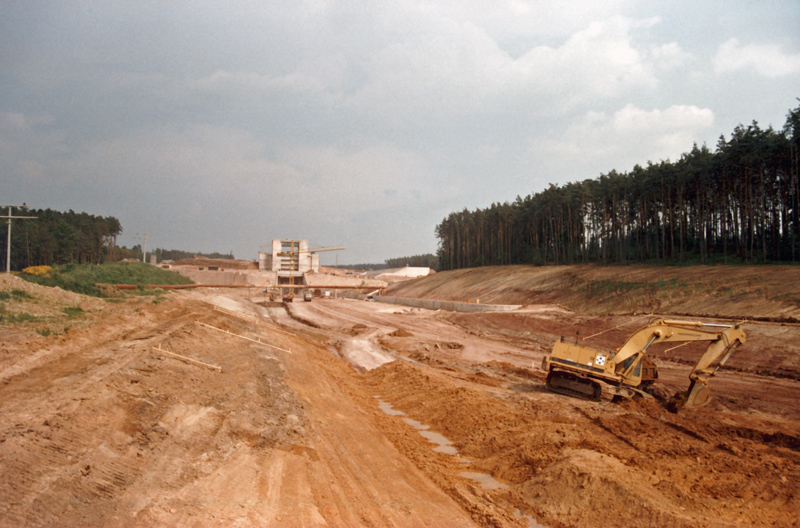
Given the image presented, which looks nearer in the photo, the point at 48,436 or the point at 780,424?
the point at 48,436

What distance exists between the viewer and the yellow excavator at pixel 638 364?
43.7 feet

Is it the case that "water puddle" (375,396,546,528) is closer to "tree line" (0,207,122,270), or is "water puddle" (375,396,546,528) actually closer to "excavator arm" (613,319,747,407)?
"excavator arm" (613,319,747,407)

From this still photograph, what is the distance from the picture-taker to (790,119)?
39.4m

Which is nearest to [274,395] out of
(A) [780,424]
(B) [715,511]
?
(B) [715,511]

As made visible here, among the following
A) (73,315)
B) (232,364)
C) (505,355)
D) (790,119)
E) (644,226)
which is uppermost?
(790,119)

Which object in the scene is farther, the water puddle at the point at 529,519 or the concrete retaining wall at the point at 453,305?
the concrete retaining wall at the point at 453,305

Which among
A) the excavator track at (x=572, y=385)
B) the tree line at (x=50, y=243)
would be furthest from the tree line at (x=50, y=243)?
the excavator track at (x=572, y=385)

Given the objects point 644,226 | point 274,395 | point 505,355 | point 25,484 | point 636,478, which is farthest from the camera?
point 644,226

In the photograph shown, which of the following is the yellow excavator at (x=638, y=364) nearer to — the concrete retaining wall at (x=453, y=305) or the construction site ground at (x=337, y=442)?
the construction site ground at (x=337, y=442)

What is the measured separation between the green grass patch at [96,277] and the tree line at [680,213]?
5492cm

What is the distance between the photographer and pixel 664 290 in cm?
3659

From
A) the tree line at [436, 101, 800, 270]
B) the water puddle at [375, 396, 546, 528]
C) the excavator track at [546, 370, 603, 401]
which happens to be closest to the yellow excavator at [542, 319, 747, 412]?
the excavator track at [546, 370, 603, 401]

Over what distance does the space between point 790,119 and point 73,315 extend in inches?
2122

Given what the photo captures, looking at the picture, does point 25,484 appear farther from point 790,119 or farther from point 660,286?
point 790,119
